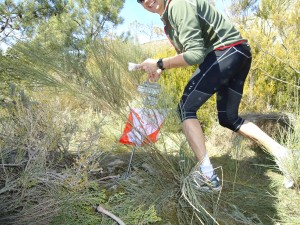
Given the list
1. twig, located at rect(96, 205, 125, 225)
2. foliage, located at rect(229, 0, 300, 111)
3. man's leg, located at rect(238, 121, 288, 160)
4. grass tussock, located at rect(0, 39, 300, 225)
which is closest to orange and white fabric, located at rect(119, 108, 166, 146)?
grass tussock, located at rect(0, 39, 300, 225)

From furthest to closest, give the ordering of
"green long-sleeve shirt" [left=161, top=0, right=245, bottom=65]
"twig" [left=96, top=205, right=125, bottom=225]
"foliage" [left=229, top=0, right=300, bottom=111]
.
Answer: "foliage" [left=229, top=0, right=300, bottom=111] → "green long-sleeve shirt" [left=161, top=0, right=245, bottom=65] → "twig" [left=96, top=205, right=125, bottom=225]

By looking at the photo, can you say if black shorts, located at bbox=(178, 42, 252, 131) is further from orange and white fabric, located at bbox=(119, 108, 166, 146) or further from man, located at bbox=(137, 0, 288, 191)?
orange and white fabric, located at bbox=(119, 108, 166, 146)

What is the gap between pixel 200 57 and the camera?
1.95 m

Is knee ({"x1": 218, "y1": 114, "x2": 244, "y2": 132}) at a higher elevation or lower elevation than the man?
lower

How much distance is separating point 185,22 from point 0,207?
1.45m

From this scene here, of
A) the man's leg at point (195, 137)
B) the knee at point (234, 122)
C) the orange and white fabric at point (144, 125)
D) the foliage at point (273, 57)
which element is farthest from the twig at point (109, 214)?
the foliage at point (273, 57)

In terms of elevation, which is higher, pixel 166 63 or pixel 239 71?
pixel 166 63

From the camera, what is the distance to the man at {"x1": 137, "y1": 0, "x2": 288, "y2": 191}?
76.9 inches

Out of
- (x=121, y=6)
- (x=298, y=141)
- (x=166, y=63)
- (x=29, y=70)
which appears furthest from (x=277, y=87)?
(x=121, y=6)

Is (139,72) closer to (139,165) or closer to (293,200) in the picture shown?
(139,165)

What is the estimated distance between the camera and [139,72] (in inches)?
91.8

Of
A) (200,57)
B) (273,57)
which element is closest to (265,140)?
(200,57)

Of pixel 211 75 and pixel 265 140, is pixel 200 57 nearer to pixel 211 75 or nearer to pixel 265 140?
pixel 211 75

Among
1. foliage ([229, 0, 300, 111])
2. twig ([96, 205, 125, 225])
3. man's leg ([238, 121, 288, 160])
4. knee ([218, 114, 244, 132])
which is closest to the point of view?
twig ([96, 205, 125, 225])
